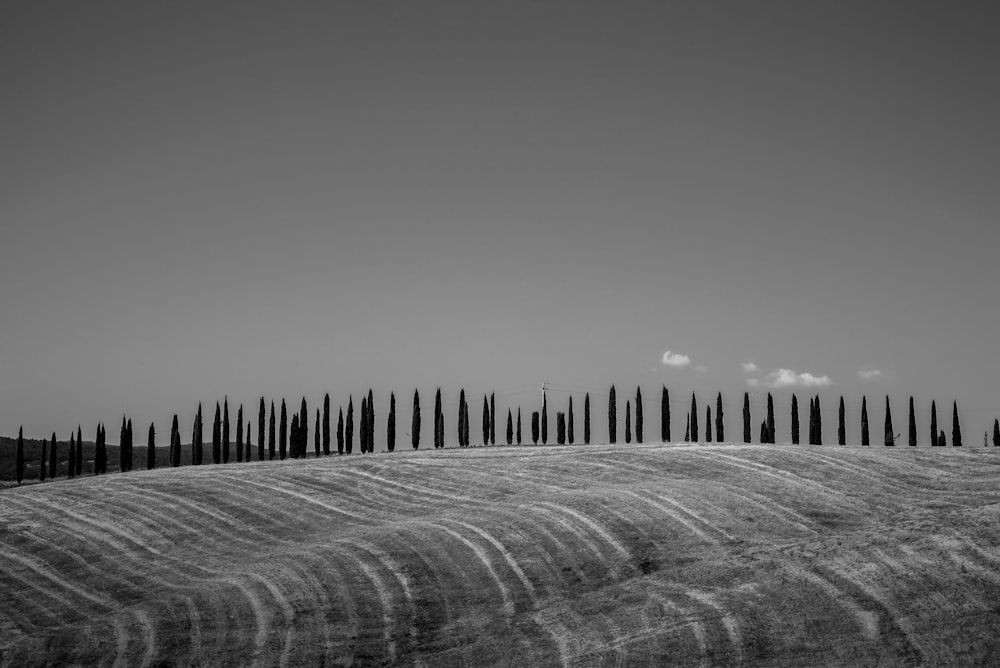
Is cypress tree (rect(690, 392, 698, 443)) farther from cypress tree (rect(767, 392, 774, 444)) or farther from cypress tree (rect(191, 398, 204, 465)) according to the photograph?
cypress tree (rect(191, 398, 204, 465))

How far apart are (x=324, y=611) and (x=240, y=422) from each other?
2091 inches

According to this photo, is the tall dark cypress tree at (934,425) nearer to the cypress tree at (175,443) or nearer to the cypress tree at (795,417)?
the cypress tree at (795,417)

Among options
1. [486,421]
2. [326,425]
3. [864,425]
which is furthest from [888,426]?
[326,425]

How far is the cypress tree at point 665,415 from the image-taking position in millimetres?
72812

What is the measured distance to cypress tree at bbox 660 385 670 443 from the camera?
72.8 metres

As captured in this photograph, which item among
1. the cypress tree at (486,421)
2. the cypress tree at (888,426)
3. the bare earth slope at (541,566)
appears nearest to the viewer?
the bare earth slope at (541,566)

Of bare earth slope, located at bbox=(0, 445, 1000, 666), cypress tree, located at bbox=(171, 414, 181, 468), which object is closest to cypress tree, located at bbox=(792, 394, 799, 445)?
bare earth slope, located at bbox=(0, 445, 1000, 666)

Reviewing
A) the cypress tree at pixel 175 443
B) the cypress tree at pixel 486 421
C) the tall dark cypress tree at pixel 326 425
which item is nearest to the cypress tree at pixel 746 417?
the cypress tree at pixel 486 421

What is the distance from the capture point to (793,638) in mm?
26578

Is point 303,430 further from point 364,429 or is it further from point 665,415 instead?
point 665,415

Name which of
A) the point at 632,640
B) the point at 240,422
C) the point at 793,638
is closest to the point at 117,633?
the point at 632,640

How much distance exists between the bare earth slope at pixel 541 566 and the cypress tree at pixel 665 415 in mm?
22801

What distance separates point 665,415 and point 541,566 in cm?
4114

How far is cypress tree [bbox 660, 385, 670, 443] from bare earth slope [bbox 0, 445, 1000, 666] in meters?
22.8
